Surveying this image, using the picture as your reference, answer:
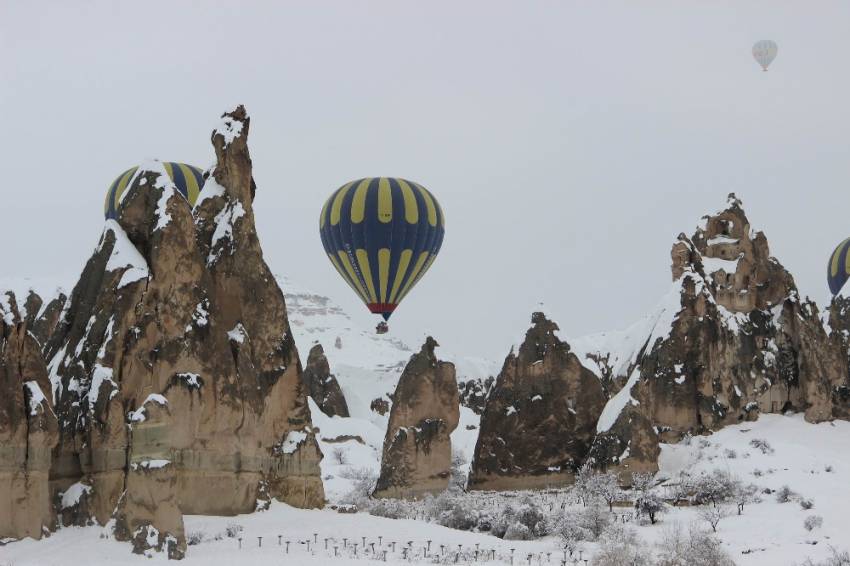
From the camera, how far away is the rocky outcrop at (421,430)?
4138 cm

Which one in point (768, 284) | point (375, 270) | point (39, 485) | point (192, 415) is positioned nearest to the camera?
point (39, 485)

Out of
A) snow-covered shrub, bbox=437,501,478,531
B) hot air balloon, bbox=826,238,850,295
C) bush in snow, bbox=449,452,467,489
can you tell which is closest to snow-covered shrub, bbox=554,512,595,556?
snow-covered shrub, bbox=437,501,478,531

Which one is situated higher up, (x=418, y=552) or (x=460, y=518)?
(x=460, y=518)

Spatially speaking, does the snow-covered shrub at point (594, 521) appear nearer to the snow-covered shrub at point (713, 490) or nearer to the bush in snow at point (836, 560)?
the snow-covered shrub at point (713, 490)

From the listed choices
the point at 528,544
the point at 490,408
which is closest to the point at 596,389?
the point at 490,408

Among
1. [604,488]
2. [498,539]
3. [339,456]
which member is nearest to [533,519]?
[498,539]

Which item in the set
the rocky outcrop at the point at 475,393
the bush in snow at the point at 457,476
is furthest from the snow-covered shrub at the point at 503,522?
the rocky outcrop at the point at 475,393

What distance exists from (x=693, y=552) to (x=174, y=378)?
11.3m

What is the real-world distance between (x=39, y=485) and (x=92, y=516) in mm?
1663

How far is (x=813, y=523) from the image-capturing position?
102 ft

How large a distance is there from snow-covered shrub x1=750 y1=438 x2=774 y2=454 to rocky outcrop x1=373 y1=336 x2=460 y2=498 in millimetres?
10718

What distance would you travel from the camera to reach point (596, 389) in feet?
149

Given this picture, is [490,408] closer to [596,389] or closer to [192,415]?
[596,389]

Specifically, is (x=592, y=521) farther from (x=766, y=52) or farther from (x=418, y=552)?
(x=766, y=52)
